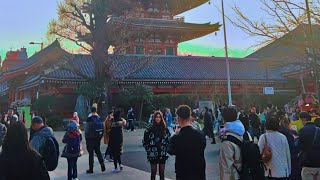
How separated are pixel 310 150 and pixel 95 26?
18.6 meters

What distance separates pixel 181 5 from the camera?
4478 cm

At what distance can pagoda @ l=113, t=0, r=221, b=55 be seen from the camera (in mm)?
39156

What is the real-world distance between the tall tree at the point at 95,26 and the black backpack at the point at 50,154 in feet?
56.2

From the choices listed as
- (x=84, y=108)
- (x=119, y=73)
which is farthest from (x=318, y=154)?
(x=119, y=73)

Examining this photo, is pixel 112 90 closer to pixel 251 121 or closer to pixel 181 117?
pixel 251 121

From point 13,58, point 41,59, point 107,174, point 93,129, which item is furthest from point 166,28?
point 107,174

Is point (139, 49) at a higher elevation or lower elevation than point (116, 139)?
higher

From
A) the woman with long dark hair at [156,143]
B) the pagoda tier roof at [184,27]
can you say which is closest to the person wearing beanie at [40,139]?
the woman with long dark hair at [156,143]

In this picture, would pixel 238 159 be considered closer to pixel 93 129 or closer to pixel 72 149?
pixel 72 149

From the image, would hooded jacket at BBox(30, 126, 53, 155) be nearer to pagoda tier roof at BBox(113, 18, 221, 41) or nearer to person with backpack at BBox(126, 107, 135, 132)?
person with backpack at BBox(126, 107, 135, 132)

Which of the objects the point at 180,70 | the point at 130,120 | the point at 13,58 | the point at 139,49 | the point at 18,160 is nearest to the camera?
the point at 18,160

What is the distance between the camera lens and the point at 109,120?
34.3 ft

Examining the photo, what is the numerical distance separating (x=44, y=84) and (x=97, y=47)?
948cm

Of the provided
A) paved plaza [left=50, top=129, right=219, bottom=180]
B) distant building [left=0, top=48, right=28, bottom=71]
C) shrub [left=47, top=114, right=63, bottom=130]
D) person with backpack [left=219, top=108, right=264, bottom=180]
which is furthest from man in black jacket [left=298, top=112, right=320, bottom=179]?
distant building [left=0, top=48, right=28, bottom=71]
